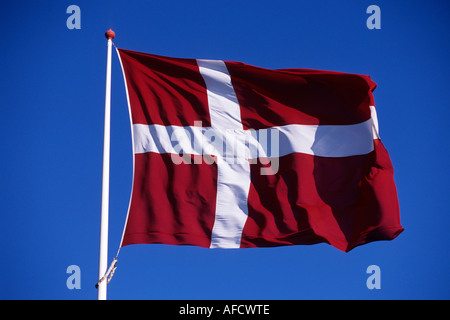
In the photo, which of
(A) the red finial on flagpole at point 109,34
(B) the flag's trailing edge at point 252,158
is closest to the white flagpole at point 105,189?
(A) the red finial on flagpole at point 109,34

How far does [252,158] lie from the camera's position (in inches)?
449

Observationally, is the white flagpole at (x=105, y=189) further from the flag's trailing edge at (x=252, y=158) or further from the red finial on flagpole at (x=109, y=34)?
the flag's trailing edge at (x=252, y=158)

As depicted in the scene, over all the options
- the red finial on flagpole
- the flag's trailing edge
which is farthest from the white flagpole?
the flag's trailing edge

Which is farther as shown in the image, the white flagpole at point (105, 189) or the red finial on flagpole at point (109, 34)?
the red finial on flagpole at point (109, 34)

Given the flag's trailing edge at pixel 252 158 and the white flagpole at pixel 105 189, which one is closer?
the white flagpole at pixel 105 189

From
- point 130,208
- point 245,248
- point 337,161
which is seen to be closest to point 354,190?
point 337,161

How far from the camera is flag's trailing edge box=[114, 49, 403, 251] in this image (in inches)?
416

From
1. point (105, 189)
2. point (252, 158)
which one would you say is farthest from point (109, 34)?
point (252, 158)

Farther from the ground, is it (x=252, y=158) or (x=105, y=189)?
(x=252, y=158)

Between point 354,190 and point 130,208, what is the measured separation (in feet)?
12.6

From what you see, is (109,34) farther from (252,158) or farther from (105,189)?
(252,158)

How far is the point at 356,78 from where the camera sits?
37.9 feet

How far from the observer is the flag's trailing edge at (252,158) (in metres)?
10.6

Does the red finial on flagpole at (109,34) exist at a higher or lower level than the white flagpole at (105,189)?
higher
